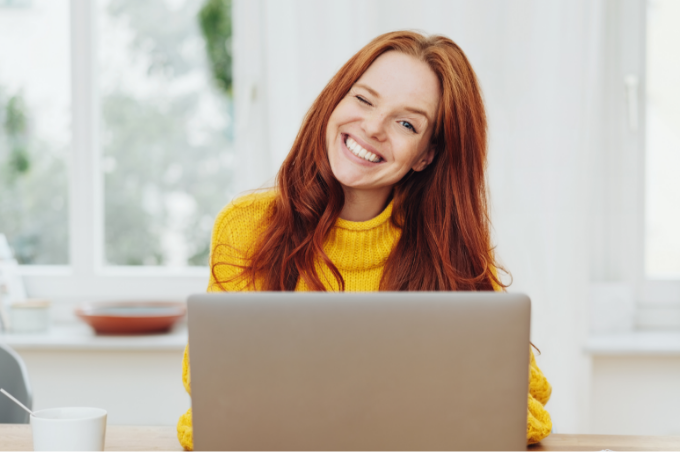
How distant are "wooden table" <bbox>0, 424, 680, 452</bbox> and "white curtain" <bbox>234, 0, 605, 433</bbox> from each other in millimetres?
1052

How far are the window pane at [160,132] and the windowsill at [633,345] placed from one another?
1.39m

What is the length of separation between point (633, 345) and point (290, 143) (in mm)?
1275

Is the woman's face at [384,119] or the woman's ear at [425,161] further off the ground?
the woman's face at [384,119]

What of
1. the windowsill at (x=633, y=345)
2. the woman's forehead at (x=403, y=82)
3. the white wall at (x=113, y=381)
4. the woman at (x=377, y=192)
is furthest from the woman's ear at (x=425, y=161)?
the white wall at (x=113, y=381)

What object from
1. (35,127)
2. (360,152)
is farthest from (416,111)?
(35,127)

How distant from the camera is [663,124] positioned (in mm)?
2391

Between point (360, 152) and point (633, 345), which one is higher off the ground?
point (360, 152)

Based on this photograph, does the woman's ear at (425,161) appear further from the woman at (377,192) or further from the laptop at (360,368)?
the laptop at (360,368)

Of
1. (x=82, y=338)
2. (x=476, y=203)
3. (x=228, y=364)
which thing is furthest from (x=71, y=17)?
(x=228, y=364)

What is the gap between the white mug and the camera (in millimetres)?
854

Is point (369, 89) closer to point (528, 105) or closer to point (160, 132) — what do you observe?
point (528, 105)

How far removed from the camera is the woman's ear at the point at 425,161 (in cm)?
146

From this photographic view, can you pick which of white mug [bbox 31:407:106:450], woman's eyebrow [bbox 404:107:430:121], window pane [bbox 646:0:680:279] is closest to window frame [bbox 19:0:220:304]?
woman's eyebrow [bbox 404:107:430:121]

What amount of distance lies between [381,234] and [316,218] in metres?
0.15
